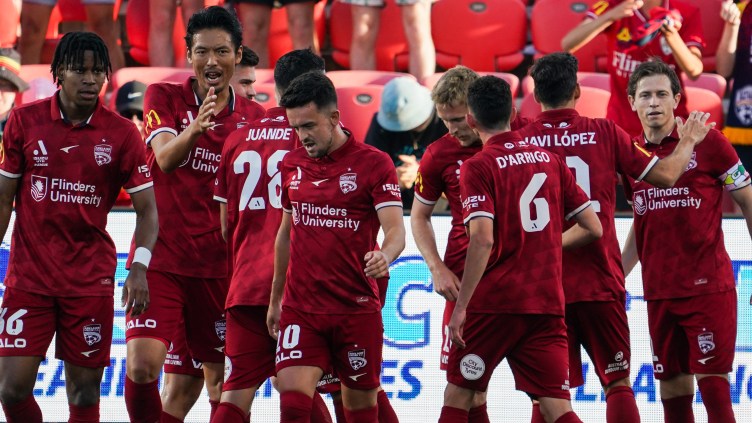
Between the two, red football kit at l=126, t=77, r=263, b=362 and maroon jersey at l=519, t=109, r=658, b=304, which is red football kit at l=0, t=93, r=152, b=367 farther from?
maroon jersey at l=519, t=109, r=658, b=304

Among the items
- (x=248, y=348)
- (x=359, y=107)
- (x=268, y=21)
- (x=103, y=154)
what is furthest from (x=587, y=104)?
(x=103, y=154)

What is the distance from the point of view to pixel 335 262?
5.98 metres

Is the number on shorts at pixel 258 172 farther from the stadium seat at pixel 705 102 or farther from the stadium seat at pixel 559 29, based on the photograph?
the stadium seat at pixel 559 29

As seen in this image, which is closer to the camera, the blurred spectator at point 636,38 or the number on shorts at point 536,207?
the number on shorts at point 536,207

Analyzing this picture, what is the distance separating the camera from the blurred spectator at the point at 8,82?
32.8 ft

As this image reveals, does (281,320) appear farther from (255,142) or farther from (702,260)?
(702,260)

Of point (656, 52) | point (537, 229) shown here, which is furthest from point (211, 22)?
point (656, 52)

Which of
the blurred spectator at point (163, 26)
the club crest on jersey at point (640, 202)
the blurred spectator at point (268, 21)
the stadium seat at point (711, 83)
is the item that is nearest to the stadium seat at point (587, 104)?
the stadium seat at point (711, 83)

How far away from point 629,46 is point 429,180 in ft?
11.2

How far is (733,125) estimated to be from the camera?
32.3 feet

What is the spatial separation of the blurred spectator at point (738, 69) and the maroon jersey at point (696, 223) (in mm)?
2907

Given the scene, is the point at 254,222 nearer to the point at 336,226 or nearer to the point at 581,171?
the point at 336,226

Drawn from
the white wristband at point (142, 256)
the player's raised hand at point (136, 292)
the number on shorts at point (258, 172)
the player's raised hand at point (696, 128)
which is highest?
the player's raised hand at point (696, 128)

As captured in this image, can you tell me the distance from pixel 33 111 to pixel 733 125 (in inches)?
223
